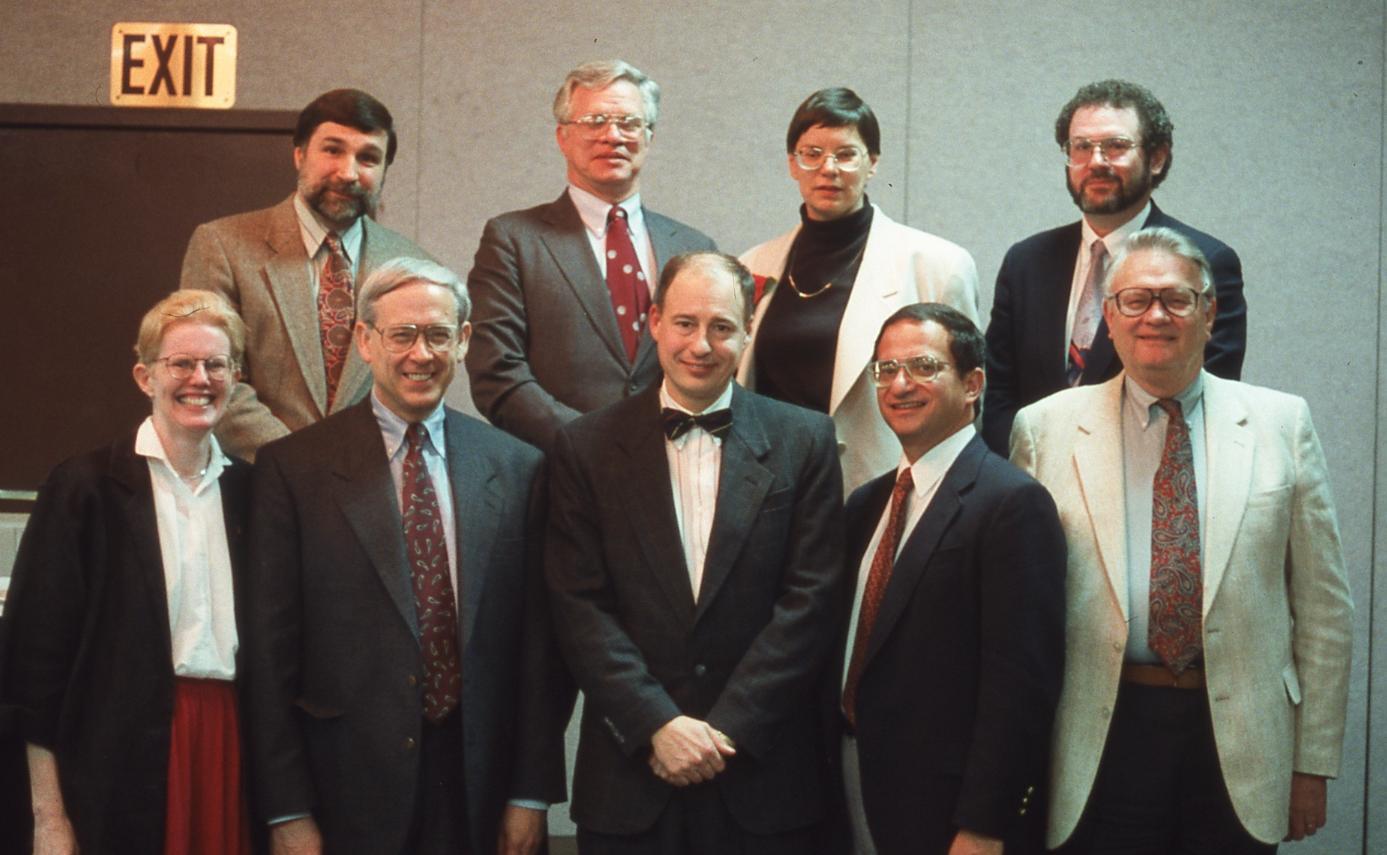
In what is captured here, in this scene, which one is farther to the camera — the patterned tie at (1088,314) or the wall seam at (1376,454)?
the wall seam at (1376,454)

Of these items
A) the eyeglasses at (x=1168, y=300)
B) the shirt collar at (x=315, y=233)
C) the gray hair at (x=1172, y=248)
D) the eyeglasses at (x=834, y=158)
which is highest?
the eyeglasses at (x=834, y=158)

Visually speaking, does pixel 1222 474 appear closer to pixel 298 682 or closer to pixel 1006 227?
pixel 298 682

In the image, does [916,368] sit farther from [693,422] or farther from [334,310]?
[334,310]

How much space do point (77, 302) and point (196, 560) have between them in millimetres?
2312

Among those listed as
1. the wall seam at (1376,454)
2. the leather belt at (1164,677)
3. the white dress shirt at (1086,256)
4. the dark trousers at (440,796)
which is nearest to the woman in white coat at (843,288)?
the white dress shirt at (1086,256)

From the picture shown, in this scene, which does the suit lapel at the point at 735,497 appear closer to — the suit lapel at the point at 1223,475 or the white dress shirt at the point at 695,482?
the white dress shirt at the point at 695,482

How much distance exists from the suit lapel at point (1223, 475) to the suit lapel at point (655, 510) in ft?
3.24

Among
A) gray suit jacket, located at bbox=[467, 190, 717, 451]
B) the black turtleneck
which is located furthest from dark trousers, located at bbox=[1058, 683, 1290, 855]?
gray suit jacket, located at bbox=[467, 190, 717, 451]

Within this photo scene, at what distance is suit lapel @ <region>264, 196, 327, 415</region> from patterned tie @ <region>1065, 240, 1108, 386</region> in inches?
68.3

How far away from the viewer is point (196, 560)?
2.80 m

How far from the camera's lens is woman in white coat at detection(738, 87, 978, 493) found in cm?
339

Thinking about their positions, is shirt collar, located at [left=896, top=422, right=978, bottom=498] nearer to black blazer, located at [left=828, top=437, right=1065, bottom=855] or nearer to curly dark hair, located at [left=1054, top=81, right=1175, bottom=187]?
black blazer, located at [left=828, top=437, right=1065, bottom=855]

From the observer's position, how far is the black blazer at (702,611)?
2738 mm

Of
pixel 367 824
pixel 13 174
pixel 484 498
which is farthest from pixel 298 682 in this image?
pixel 13 174
